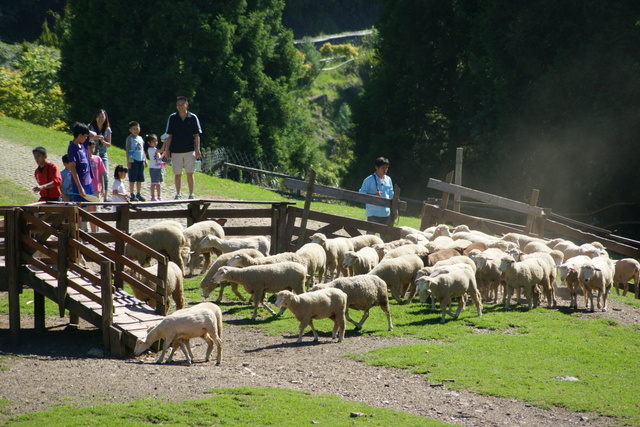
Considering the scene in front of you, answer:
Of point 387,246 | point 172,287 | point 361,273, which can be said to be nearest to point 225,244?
point 361,273

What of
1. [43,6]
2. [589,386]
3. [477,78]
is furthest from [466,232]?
[43,6]

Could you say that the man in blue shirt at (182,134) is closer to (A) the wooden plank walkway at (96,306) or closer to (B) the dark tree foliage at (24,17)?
(A) the wooden plank walkway at (96,306)

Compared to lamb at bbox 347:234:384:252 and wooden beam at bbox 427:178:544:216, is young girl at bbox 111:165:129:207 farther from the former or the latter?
wooden beam at bbox 427:178:544:216

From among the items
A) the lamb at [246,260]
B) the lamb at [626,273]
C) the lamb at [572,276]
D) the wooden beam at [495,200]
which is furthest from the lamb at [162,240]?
the lamb at [626,273]

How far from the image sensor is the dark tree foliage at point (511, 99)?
3023cm

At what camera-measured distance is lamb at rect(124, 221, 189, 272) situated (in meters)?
15.7

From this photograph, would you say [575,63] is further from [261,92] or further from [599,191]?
[261,92]

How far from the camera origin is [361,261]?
15609 millimetres

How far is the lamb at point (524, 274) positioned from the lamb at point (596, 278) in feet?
2.47

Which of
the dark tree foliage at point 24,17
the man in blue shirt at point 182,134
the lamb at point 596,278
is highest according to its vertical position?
the dark tree foliage at point 24,17

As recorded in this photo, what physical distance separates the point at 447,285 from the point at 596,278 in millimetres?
3409

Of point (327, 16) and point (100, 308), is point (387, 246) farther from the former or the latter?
point (327, 16)

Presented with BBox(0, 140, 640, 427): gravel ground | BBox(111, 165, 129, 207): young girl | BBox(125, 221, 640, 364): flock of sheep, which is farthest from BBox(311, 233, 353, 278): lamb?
BBox(111, 165, 129, 207): young girl

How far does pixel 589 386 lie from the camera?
10203mm
